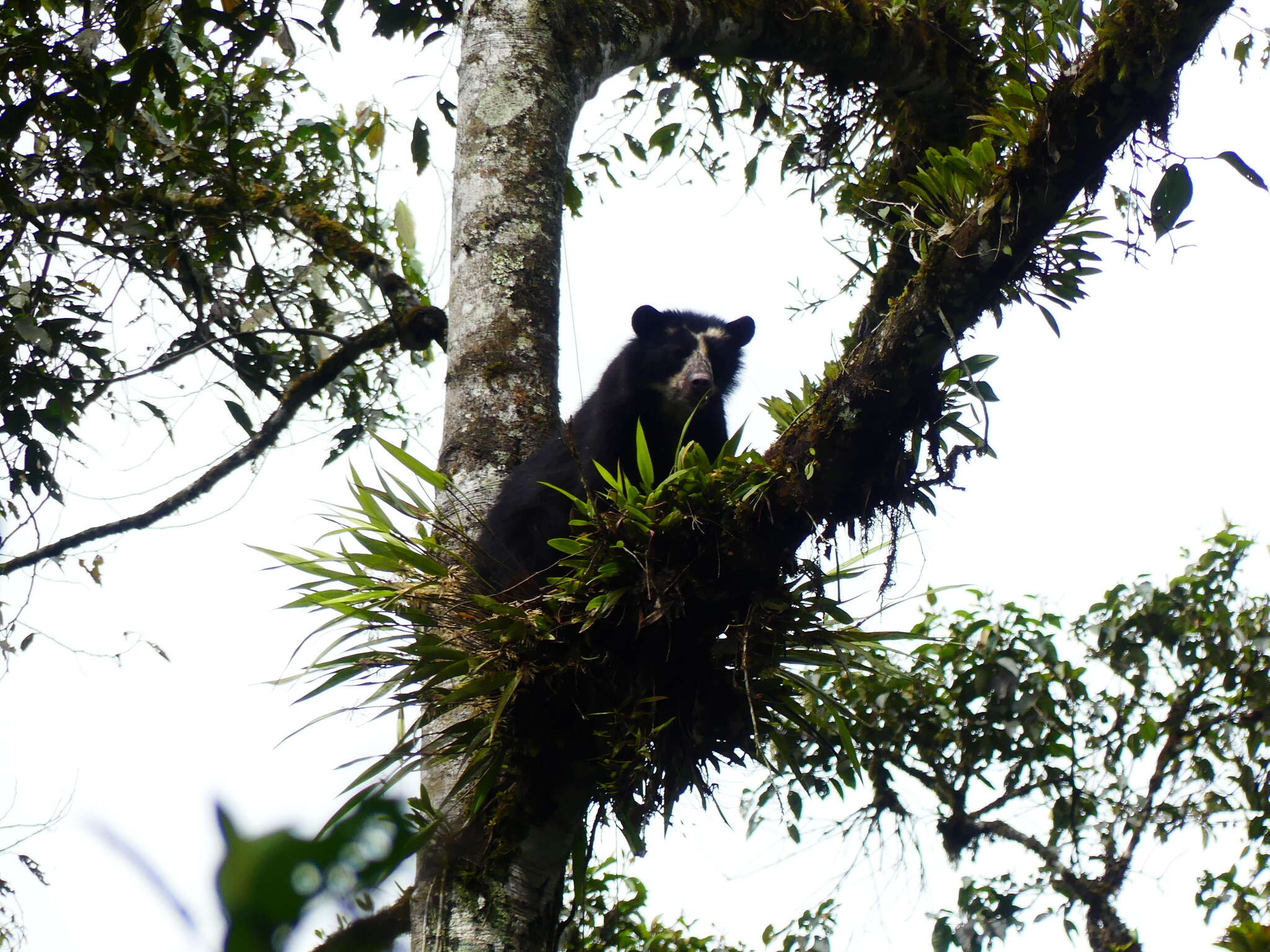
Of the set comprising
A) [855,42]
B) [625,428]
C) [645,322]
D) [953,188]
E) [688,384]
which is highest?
[855,42]

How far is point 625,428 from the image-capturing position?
429 centimetres

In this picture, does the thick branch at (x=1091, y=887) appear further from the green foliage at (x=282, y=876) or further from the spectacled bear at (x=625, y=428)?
the green foliage at (x=282, y=876)

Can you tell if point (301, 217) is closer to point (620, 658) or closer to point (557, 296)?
point (557, 296)

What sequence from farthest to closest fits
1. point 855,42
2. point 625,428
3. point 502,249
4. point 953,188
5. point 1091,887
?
point 1091,887, point 855,42, point 625,428, point 502,249, point 953,188

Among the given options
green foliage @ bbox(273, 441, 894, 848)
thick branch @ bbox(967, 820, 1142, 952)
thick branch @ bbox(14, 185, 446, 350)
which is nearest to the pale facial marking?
thick branch @ bbox(14, 185, 446, 350)

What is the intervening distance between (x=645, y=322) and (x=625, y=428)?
118 centimetres

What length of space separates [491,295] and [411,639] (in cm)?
127

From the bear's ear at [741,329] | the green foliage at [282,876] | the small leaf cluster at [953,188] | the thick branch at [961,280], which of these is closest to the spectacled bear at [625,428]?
the bear's ear at [741,329]

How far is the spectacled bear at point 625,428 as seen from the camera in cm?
340

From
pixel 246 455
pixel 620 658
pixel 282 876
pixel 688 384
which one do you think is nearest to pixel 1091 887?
pixel 688 384

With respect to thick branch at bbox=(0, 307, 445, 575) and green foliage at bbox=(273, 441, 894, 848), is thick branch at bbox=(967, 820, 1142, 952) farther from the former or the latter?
thick branch at bbox=(0, 307, 445, 575)

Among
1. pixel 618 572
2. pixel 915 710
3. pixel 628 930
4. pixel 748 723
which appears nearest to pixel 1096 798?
pixel 915 710

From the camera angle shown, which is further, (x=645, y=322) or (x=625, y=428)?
(x=645, y=322)

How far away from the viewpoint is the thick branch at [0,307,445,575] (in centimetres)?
507
